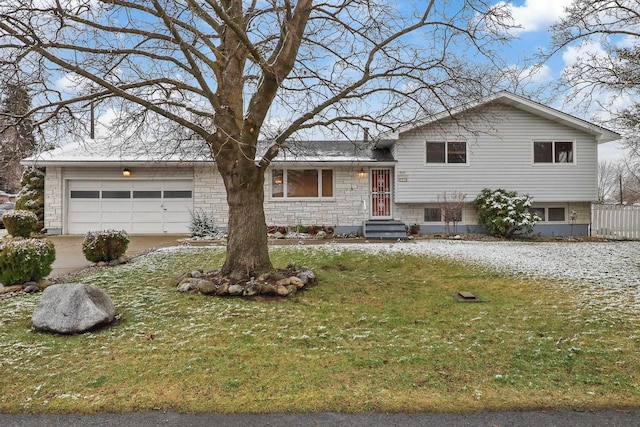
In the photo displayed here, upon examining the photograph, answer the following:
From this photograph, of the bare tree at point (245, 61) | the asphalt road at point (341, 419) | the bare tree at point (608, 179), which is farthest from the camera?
the bare tree at point (608, 179)

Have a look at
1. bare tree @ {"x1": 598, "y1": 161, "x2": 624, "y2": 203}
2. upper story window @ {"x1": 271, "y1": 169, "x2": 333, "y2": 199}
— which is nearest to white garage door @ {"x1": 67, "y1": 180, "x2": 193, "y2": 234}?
upper story window @ {"x1": 271, "y1": 169, "x2": 333, "y2": 199}

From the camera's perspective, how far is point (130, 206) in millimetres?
14867

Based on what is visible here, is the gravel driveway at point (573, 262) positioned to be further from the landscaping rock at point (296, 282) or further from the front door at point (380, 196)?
the landscaping rock at point (296, 282)

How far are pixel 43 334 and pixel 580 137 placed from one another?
17092 mm

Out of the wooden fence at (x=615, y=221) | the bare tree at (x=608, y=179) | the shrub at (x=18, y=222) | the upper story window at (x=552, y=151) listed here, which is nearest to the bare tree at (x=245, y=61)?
the shrub at (x=18, y=222)

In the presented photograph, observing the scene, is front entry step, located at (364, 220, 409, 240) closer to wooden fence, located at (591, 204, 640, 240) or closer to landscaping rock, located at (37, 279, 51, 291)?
wooden fence, located at (591, 204, 640, 240)

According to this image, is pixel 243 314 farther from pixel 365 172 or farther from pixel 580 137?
pixel 580 137

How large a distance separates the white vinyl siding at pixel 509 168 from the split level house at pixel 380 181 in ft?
0.13

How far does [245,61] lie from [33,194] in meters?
12.0

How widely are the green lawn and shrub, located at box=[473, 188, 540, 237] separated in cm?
739

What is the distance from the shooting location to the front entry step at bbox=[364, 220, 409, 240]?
1330cm

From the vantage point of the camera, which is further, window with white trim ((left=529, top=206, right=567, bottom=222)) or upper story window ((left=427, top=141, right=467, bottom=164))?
window with white trim ((left=529, top=206, right=567, bottom=222))

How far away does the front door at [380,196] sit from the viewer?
48.9 ft

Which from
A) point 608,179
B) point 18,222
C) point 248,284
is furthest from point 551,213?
point 608,179
